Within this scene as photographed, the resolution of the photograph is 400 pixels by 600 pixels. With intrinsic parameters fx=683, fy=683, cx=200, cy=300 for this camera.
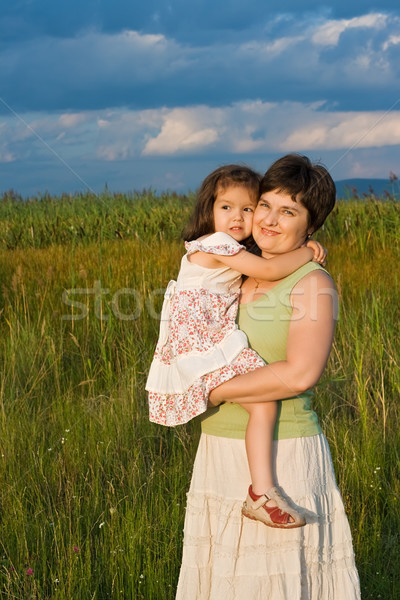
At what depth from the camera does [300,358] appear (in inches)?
70.4

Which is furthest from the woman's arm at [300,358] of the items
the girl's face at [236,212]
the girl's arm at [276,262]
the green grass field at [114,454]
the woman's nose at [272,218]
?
the green grass field at [114,454]

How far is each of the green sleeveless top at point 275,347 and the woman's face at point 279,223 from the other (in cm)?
9

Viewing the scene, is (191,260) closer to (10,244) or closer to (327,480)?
(327,480)

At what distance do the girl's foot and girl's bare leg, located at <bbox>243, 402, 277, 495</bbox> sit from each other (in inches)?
1.0

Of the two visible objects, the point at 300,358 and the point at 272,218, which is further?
the point at 272,218

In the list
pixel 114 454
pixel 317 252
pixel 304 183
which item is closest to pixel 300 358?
pixel 317 252

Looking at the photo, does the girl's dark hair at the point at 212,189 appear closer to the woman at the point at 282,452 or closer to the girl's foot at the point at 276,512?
the woman at the point at 282,452

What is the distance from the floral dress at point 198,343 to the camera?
6.22 ft

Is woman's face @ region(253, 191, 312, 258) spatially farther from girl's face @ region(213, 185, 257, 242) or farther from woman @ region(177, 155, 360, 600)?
girl's face @ region(213, 185, 257, 242)

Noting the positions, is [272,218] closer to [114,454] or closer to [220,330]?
[220,330]

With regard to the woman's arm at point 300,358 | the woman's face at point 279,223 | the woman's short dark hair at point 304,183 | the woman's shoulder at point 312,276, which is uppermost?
the woman's short dark hair at point 304,183

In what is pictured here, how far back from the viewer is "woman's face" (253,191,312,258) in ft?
6.32

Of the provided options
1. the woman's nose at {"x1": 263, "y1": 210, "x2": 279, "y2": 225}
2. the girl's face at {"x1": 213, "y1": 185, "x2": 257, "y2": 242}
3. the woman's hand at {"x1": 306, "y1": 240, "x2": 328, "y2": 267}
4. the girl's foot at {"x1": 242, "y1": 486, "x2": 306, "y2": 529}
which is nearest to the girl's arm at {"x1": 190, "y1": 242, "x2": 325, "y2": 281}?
the woman's hand at {"x1": 306, "y1": 240, "x2": 328, "y2": 267}

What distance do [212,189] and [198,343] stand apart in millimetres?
689
